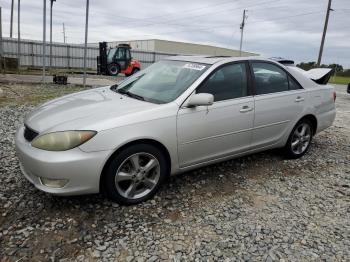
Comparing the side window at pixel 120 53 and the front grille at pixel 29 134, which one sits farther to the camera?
the side window at pixel 120 53

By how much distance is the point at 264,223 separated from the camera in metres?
3.17

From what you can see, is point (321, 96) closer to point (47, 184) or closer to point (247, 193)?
point (247, 193)

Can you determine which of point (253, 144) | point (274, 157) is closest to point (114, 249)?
point (253, 144)

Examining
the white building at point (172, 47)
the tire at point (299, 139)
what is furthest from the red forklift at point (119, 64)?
the white building at point (172, 47)

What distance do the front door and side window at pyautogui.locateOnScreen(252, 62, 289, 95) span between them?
0.69ft

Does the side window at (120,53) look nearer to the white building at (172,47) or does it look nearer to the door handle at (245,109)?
the door handle at (245,109)

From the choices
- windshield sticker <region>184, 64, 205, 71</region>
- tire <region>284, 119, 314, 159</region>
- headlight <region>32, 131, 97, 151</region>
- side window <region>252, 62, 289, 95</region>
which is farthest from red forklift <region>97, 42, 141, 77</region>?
headlight <region>32, 131, 97, 151</region>

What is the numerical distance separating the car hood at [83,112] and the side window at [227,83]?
77cm

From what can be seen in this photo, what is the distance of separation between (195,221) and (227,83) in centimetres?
171

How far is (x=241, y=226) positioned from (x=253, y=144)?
1386 mm

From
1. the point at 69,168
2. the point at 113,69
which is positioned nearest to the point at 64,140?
the point at 69,168

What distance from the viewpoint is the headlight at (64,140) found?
2900mm

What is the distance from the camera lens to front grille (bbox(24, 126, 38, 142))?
10.3 ft

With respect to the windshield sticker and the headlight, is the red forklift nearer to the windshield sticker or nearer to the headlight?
the windshield sticker
